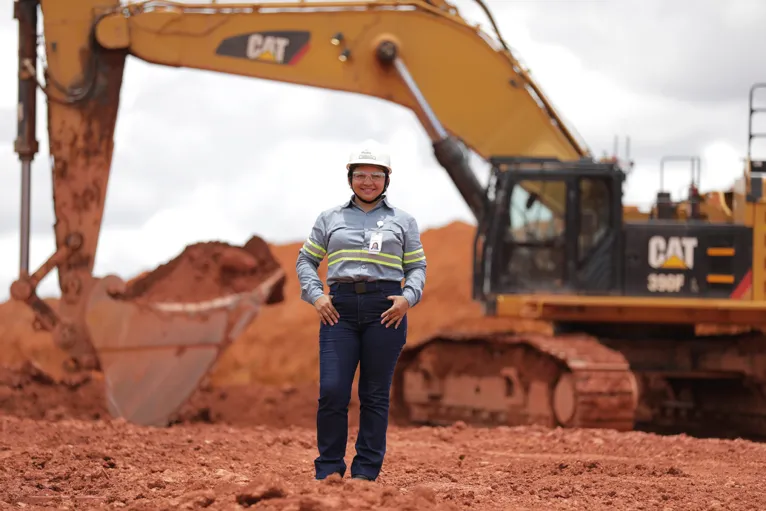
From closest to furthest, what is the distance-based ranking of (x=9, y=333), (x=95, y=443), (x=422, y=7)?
(x=95, y=443)
(x=422, y=7)
(x=9, y=333)

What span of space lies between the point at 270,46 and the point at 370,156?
6.66 meters

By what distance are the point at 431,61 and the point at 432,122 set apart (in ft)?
2.49

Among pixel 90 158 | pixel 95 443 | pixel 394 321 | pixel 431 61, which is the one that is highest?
pixel 431 61

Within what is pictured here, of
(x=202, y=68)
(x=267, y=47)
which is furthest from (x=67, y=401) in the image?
(x=267, y=47)

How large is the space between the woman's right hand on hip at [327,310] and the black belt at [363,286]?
90mm

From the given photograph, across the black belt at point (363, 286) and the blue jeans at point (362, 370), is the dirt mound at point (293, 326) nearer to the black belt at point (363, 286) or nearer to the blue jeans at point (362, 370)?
the blue jeans at point (362, 370)

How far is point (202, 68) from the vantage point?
484 inches

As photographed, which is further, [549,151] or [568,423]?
[549,151]

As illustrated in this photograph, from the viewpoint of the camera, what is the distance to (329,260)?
6.11 m

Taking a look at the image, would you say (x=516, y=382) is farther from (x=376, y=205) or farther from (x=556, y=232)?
(x=376, y=205)

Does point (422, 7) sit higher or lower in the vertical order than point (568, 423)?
higher

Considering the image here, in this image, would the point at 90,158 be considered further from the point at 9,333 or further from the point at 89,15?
the point at 9,333

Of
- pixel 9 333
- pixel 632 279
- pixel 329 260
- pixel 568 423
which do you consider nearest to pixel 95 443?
pixel 329 260

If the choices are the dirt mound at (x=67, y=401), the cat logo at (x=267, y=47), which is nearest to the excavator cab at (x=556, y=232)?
the cat logo at (x=267, y=47)
